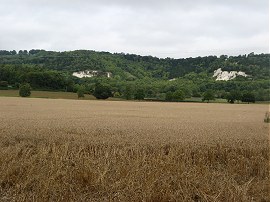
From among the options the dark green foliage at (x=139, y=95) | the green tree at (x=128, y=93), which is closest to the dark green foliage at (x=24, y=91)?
the green tree at (x=128, y=93)

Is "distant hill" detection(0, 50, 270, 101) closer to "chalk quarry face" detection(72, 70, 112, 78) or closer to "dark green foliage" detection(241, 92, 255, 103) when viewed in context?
"chalk quarry face" detection(72, 70, 112, 78)

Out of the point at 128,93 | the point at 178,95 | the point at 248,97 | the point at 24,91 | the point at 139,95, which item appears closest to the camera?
the point at 24,91

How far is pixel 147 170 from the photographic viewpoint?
7.56m

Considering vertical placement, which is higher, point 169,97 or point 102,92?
point 102,92

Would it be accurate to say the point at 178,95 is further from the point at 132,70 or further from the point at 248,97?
the point at 132,70

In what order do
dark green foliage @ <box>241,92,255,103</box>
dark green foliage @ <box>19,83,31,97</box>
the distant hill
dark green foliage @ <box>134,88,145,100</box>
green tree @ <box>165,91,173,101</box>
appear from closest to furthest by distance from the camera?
dark green foliage @ <box>19,83,31,97</box>, dark green foliage @ <box>241,92,255,103</box>, dark green foliage @ <box>134,88,145,100</box>, the distant hill, green tree @ <box>165,91,173,101</box>

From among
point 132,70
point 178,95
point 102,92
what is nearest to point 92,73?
point 132,70

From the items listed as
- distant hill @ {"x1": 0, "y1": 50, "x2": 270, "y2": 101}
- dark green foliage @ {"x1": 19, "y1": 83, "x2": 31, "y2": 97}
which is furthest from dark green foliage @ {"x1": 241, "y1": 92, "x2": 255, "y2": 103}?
dark green foliage @ {"x1": 19, "y1": 83, "x2": 31, "y2": 97}

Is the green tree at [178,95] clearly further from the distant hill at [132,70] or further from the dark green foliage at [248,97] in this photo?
the dark green foliage at [248,97]

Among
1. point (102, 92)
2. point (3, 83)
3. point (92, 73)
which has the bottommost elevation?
point (102, 92)

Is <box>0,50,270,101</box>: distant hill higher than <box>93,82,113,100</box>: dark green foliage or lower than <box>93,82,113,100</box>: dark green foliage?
higher

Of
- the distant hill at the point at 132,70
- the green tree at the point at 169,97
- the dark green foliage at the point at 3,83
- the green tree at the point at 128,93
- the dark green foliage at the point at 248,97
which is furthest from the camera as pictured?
the green tree at the point at 169,97

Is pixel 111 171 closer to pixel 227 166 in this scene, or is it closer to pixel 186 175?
pixel 186 175

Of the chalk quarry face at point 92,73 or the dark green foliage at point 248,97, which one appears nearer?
the dark green foliage at point 248,97
